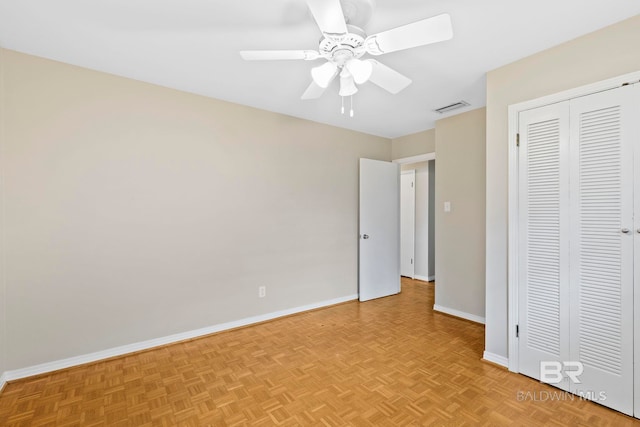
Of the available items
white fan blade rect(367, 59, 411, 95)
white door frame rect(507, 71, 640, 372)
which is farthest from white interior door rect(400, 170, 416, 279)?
white fan blade rect(367, 59, 411, 95)

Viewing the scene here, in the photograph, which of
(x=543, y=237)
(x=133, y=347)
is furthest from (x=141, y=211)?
(x=543, y=237)

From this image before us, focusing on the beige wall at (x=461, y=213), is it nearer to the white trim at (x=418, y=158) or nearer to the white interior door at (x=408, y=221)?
the white trim at (x=418, y=158)

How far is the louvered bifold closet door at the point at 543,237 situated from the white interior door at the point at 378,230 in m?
2.10

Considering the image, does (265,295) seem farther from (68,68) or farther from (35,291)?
(68,68)

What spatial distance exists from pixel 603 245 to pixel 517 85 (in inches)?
51.7

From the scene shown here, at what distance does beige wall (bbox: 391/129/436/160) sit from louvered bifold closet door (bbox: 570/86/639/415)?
213cm

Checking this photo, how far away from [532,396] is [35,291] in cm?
370

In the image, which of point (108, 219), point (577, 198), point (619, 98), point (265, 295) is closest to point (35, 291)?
point (108, 219)

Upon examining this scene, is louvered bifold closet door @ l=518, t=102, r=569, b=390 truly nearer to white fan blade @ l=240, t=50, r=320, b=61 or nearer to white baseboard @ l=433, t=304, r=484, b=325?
white baseboard @ l=433, t=304, r=484, b=325

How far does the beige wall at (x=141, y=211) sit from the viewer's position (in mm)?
2221

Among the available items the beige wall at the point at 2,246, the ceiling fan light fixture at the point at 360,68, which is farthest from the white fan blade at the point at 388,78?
the beige wall at the point at 2,246

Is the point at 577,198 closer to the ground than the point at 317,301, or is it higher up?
higher up

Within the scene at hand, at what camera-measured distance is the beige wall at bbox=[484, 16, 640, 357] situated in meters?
1.85

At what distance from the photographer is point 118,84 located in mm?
2545
